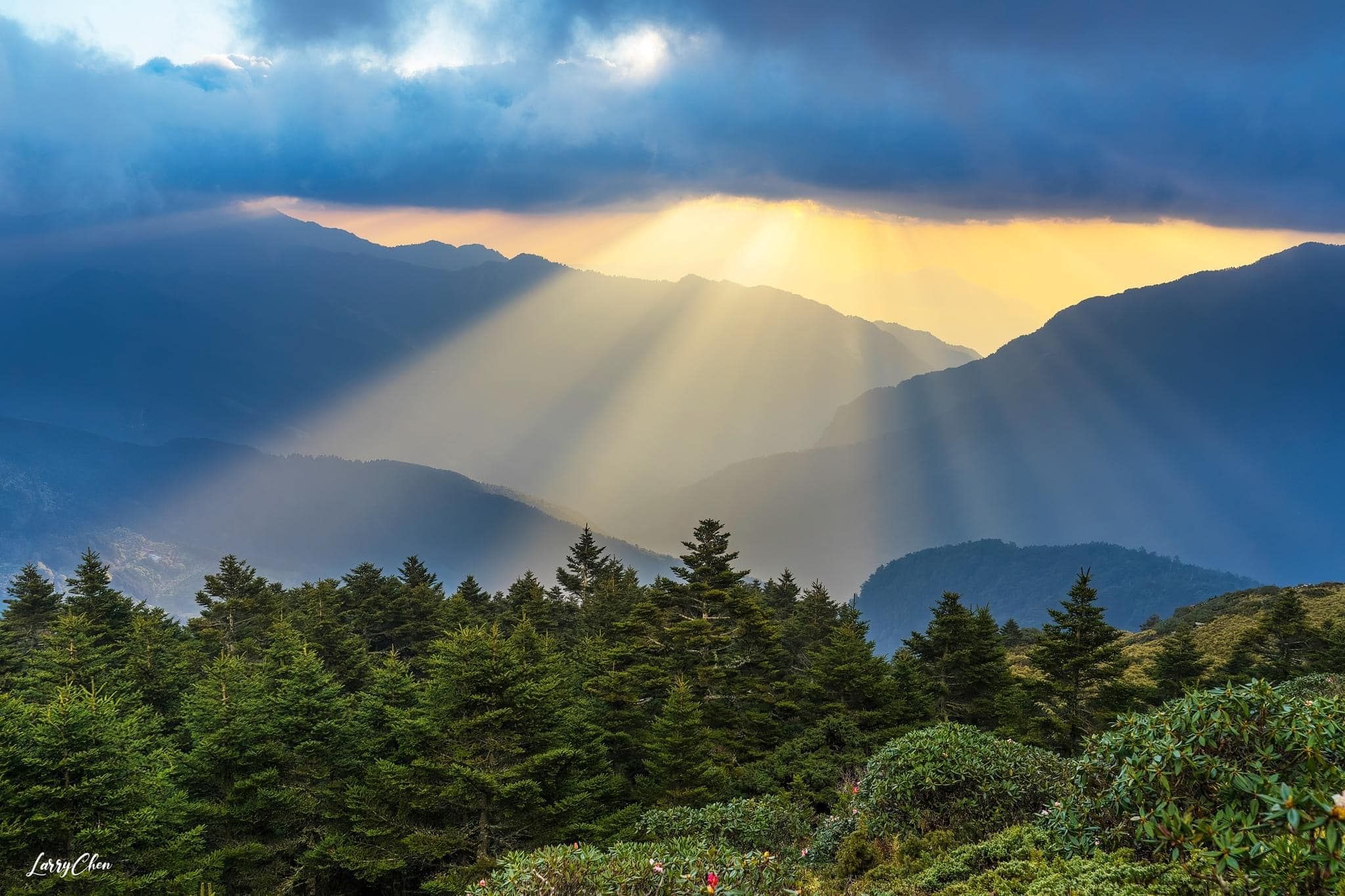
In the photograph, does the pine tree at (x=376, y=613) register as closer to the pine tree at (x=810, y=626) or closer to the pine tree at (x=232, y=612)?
the pine tree at (x=232, y=612)

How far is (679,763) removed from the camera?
2789cm

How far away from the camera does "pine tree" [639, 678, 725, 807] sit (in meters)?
27.5

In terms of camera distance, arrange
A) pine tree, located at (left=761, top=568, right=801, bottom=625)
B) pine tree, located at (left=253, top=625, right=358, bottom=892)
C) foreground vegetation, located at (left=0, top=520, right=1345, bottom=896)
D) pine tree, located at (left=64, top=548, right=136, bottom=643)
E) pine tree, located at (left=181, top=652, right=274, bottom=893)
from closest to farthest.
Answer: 1. foreground vegetation, located at (left=0, top=520, right=1345, bottom=896)
2. pine tree, located at (left=181, top=652, right=274, bottom=893)
3. pine tree, located at (left=253, top=625, right=358, bottom=892)
4. pine tree, located at (left=64, top=548, right=136, bottom=643)
5. pine tree, located at (left=761, top=568, right=801, bottom=625)

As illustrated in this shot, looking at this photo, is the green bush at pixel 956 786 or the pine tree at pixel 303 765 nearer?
the green bush at pixel 956 786

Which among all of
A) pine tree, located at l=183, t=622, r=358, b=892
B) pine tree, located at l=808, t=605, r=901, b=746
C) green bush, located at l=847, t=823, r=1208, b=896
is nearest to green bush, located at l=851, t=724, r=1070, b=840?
green bush, located at l=847, t=823, r=1208, b=896

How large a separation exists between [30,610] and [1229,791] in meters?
63.5

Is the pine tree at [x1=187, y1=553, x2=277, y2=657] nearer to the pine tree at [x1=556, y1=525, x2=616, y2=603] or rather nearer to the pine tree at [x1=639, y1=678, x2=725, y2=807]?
the pine tree at [x1=556, y1=525, x2=616, y2=603]

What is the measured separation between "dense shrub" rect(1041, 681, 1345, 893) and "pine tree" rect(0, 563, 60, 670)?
5574 cm

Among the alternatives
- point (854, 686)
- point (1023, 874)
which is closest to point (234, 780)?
point (854, 686)

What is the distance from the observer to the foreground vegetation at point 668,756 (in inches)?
335

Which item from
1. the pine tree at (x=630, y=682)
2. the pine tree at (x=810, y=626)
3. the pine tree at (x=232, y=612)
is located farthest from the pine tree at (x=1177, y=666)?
the pine tree at (x=232, y=612)

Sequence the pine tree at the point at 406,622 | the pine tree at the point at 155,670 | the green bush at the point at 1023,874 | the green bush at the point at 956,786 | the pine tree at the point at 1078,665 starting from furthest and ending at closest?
the pine tree at the point at 406,622, the pine tree at the point at 155,670, the pine tree at the point at 1078,665, the green bush at the point at 956,786, the green bush at the point at 1023,874

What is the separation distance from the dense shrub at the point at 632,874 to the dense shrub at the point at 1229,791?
4190 millimetres

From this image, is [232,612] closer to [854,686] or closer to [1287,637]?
[854,686]
